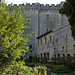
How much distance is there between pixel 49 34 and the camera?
30906 millimetres

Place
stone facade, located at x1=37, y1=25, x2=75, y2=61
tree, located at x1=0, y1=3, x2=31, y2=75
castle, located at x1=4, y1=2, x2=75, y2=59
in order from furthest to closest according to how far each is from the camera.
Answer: castle, located at x1=4, y1=2, x2=75, y2=59 < stone facade, located at x1=37, y1=25, x2=75, y2=61 < tree, located at x1=0, y1=3, x2=31, y2=75

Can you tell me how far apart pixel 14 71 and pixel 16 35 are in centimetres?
124

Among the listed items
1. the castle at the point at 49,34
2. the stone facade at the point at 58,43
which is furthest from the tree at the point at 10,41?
the stone facade at the point at 58,43

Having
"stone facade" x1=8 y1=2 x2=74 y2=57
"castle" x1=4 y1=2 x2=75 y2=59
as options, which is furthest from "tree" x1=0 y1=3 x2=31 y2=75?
"stone facade" x1=8 y1=2 x2=74 y2=57

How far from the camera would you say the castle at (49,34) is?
25169mm

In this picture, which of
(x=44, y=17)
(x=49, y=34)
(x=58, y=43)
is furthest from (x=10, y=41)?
(x=44, y=17)

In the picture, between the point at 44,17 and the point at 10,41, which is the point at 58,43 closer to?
the point at 44,17

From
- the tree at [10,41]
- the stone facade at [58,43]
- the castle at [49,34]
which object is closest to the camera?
the tree at [10,41]

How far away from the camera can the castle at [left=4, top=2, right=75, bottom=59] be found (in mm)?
25169

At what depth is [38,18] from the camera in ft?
151

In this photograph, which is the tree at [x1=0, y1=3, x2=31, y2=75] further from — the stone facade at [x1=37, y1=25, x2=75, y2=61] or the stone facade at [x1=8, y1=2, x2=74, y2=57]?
the stone facade at [x1=8, y1=2, x2=74, y2=57]

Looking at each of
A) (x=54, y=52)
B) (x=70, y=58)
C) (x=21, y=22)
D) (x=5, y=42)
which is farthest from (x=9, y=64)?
(x=54, y=52)

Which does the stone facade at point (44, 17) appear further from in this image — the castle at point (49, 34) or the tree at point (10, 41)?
the tree at point (10, 41)

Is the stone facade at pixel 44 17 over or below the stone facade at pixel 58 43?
over
